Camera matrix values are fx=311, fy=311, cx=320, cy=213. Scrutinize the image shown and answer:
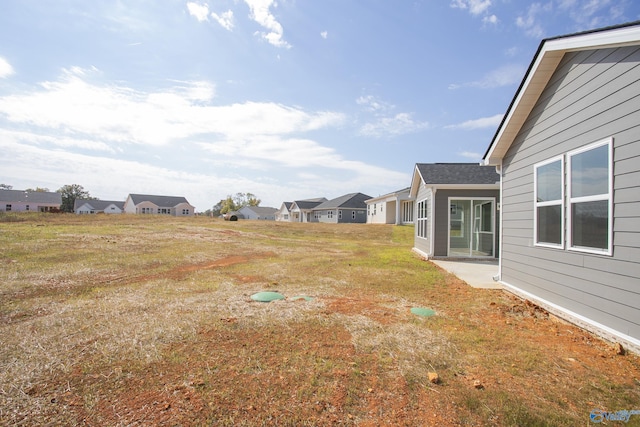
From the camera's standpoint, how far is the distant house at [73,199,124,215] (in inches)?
2825

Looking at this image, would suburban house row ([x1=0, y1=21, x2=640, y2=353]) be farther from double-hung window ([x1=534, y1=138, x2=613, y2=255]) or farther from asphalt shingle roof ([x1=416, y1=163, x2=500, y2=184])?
asphalt shingle roof ([x1=416, y1=163, x2=500, y2=184])

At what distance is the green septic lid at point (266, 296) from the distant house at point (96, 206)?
79.9 m

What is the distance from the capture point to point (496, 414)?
272cm

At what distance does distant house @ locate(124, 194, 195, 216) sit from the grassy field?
65.9m

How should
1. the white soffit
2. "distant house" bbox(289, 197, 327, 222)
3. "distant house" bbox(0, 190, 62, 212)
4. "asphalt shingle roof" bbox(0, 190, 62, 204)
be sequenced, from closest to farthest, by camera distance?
the white soffit
"distant house" bbox(289, 197, 327, 222)
"distant house" bbox(0, 190, 62, 212)
"asphalt shingle roof" bbox(0, 190, 62, 204)

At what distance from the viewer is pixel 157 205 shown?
6750 centimetres

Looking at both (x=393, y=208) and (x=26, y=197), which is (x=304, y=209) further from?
(x=26, y=197)

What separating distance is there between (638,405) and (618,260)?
6.72ft

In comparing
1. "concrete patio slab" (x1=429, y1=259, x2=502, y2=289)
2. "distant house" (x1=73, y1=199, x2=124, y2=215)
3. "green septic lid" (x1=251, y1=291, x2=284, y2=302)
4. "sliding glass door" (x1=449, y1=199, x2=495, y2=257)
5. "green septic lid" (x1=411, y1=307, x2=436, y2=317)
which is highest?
"distant house" (x1=73, y1=199, x2=124, y2=215)

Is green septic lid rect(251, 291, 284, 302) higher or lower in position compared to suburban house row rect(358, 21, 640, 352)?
lower

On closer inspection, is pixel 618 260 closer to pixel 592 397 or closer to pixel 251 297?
pixel 592 397

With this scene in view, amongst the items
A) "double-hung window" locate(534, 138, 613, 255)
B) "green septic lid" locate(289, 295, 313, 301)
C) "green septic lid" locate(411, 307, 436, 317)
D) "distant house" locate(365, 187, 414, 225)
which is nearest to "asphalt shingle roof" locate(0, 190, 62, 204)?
"distant house" locate(365, 187, 414, 225)

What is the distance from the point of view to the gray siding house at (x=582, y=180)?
4.07m

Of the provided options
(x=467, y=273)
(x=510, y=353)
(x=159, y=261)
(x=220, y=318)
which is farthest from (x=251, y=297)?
(x=467, y=273)
